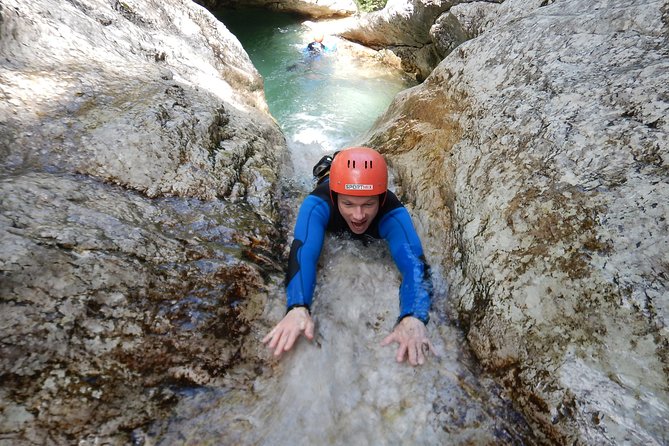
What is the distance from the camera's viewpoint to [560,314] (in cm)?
187

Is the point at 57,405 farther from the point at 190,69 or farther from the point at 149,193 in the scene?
the point at 190,69

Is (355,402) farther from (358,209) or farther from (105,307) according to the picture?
(105,307)

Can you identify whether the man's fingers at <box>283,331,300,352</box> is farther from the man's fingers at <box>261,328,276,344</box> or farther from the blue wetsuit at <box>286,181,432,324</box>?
the blue wetsuit at <box>286,181,432,324</box>

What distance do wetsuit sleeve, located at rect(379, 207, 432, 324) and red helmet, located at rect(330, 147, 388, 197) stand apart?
1.08 ft

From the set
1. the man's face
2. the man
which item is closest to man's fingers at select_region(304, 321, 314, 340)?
the man

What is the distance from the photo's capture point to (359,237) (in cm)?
330

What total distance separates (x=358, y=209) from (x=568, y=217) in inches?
55.5

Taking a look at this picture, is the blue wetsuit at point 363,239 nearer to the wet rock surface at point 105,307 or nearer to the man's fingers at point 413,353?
the man's fingers at point 413,353

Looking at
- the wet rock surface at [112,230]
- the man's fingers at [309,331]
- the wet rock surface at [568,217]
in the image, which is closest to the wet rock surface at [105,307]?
the wet rock surface at [112,230]

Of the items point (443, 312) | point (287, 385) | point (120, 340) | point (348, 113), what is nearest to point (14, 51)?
point (120, 340)

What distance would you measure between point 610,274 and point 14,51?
488 cm

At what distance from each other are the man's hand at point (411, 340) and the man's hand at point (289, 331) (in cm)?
52

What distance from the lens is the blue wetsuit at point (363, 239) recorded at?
8.13ft

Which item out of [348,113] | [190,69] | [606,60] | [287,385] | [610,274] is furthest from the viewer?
[348,113]
